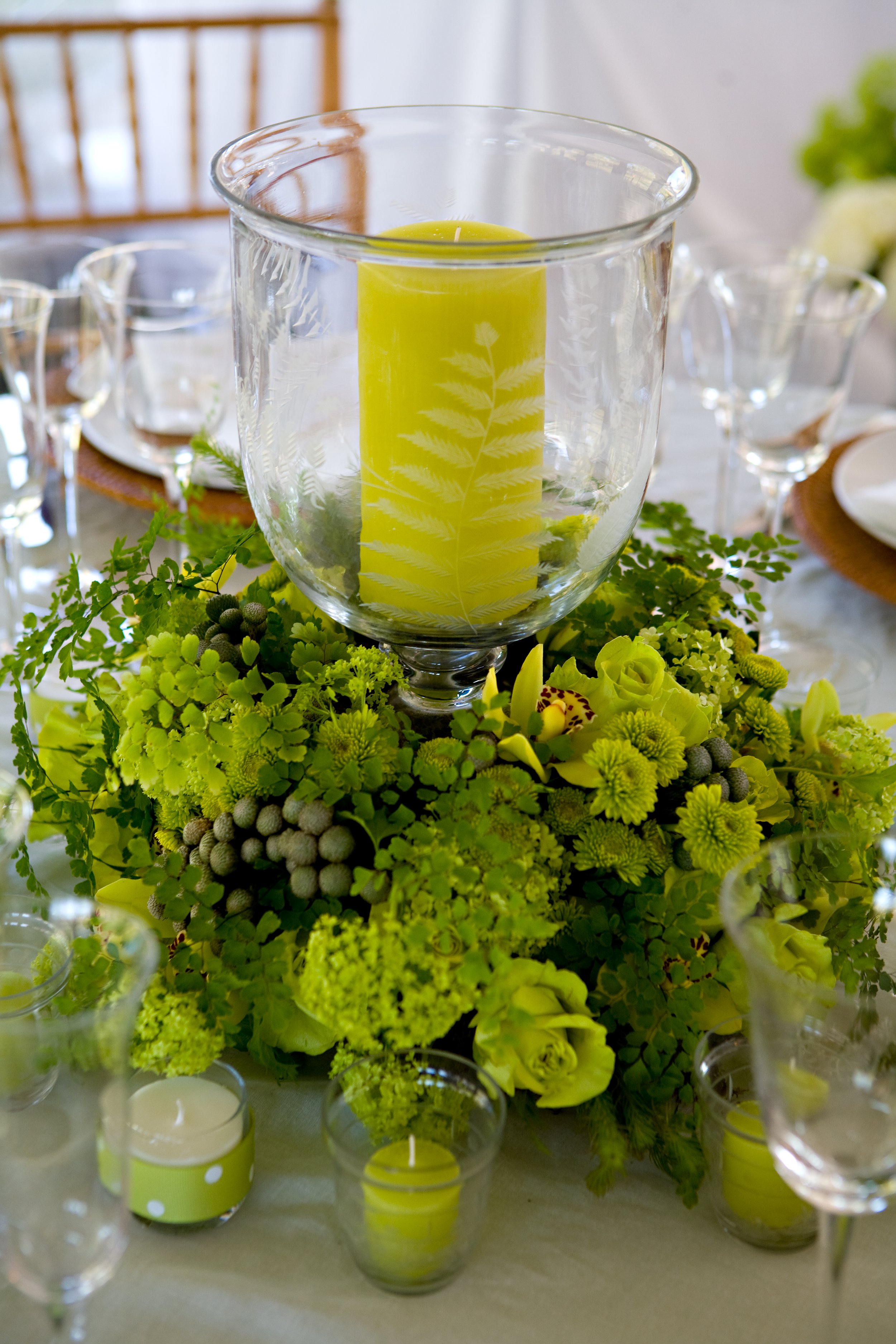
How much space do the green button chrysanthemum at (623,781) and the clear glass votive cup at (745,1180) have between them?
9cm

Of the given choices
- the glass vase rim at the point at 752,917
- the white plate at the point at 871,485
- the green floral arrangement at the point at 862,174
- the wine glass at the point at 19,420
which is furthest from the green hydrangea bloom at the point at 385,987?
the green floral arrangement at the point at 862,174

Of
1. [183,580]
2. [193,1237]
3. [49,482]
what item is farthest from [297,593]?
[49,482]

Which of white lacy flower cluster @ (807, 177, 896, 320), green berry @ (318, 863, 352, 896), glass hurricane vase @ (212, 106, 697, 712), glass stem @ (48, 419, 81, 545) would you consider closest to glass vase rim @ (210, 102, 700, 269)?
glass hurricane vase @ (212, 106, 697, 712)

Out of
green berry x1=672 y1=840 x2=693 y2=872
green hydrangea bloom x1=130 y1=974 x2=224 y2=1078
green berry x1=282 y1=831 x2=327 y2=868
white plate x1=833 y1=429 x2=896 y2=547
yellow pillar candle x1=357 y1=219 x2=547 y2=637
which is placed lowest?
white plate x1=833 y1=429 x2=896 y2=547

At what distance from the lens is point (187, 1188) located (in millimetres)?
430

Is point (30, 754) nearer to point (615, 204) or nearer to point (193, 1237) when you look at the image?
point (193, 1237)

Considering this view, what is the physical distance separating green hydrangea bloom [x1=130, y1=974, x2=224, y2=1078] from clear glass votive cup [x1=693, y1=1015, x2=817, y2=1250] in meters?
0.18

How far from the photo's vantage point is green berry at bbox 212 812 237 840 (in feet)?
1.60

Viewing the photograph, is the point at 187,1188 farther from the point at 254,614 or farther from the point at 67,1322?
the point at 254,614

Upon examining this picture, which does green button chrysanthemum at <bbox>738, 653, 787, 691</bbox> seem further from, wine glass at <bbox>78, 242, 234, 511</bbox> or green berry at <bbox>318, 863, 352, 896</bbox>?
wine glass at <bbox>78, 242, 234, 511</bbox>

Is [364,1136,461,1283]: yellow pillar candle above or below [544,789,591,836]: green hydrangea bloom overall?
below

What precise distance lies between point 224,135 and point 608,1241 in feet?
9.92

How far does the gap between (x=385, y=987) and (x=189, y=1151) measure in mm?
89

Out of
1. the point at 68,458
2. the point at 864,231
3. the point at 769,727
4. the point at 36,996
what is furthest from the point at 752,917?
the point at 864,231
